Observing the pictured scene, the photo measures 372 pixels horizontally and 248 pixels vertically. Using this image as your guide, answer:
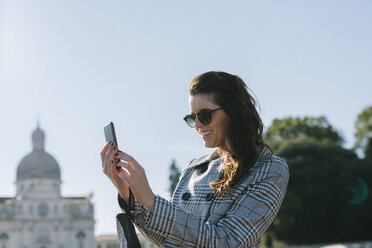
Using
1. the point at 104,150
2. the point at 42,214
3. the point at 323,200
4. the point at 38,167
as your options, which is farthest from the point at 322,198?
the point at 38,167

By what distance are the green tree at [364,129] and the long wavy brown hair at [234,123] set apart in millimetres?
52296

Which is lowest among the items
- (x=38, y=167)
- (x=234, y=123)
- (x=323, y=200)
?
(x=234, y=123)

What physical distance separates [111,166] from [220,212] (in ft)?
1.71

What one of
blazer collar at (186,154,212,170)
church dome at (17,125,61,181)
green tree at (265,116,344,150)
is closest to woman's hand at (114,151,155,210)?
blazer collar at (186,154,212,170)

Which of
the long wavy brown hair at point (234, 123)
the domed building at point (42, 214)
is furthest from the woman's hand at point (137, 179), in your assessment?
the domed building at point (42, 214)

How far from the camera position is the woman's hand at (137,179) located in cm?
244

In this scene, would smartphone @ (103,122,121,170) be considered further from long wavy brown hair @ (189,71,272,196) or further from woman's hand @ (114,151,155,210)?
long wavy brown hair @ (189,71,272,196)

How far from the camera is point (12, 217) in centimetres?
7338

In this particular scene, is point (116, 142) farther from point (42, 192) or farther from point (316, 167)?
point (42, 192)

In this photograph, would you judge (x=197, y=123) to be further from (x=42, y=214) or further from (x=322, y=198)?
(x=42, y=214)

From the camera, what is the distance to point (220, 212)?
8.88ft

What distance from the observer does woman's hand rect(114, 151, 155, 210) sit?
2.44m

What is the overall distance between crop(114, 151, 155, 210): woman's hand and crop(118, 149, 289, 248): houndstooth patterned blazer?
4 centimetres

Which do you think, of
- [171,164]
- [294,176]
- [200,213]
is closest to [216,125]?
[200,213]
